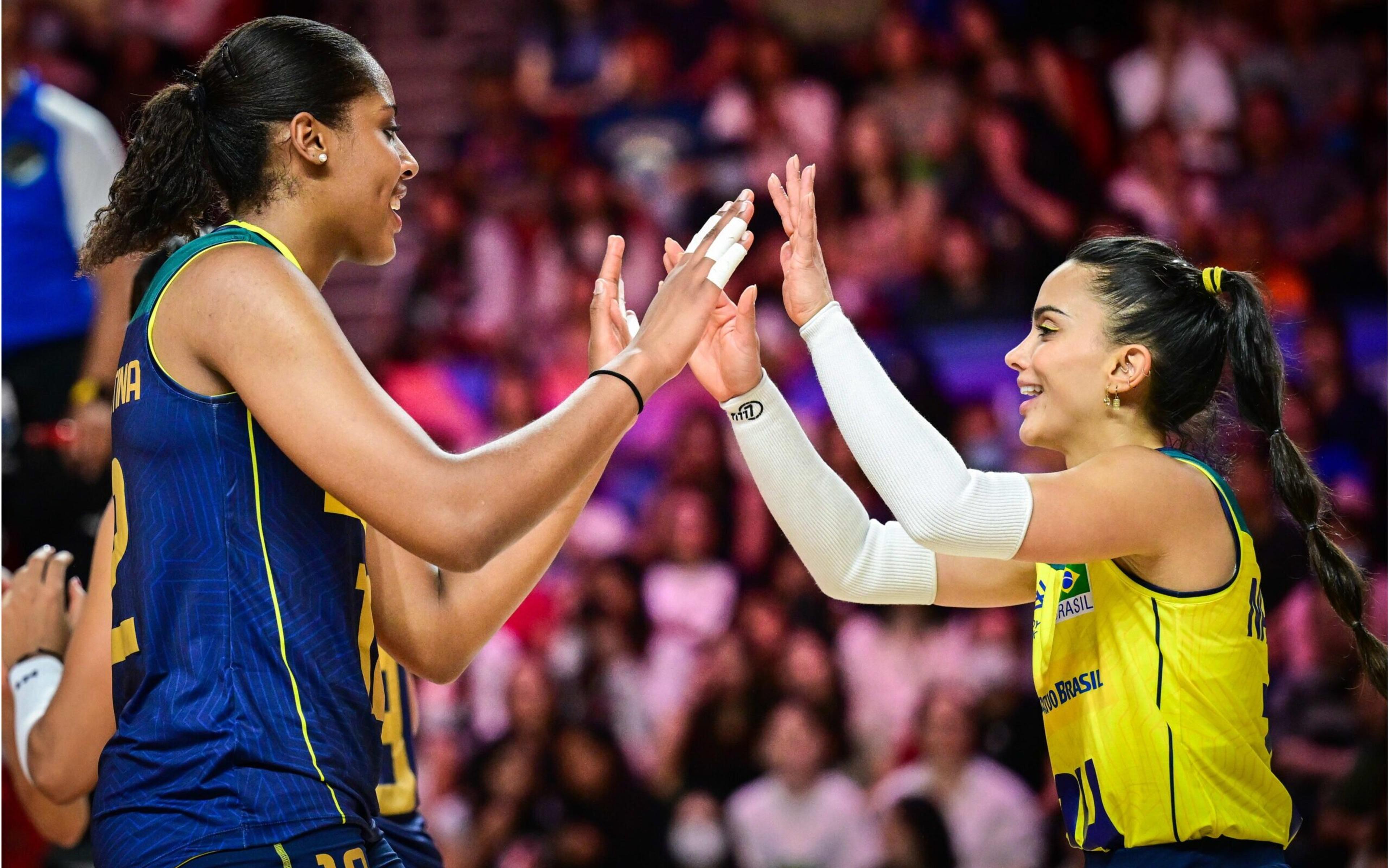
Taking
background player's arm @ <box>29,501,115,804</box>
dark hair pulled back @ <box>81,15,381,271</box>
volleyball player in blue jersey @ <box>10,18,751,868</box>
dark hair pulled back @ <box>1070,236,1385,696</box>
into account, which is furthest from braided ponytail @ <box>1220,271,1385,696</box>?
background player's arm @ <box>29,501,115,804</box>

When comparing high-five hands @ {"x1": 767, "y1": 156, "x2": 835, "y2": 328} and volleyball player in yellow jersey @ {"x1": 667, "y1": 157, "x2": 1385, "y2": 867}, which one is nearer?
volleyball player in yellow jersey @ {"x1": 667, "y1": 157, "x2": 1385, "y2": 867}

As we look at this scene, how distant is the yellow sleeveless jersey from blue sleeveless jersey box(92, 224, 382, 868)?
112cm

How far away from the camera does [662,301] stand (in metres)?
2.09

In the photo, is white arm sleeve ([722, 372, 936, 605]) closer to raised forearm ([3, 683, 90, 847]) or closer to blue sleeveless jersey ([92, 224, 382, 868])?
blue sleeveless jersey ([92, 224, 382, 868])

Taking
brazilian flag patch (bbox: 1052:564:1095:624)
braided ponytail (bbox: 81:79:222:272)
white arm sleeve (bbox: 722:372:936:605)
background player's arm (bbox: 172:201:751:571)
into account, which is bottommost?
brazilian flag patch (bbox: 1052:564:1095:624)

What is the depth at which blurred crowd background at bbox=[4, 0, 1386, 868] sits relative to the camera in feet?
16.7

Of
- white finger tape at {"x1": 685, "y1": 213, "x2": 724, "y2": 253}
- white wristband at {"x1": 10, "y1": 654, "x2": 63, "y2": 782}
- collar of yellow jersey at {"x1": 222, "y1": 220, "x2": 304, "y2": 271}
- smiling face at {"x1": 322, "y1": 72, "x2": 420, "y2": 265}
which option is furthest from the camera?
white wristband at {"x1": 10, "y1": 654, "x2": 63, "y2": 782}

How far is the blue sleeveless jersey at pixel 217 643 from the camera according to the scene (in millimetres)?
1736

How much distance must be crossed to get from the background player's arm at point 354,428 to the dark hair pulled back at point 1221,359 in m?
1.00

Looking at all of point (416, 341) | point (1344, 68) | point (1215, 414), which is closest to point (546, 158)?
point (416, 341)

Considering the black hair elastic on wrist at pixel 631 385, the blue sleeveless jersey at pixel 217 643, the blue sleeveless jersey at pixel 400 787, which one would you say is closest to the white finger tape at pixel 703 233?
the black hair elastic on wrist at pixel 631 385

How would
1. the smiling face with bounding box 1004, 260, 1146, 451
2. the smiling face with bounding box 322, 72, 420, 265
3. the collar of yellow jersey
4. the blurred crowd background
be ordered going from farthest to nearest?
the blurred crowd background
the smiling face with bounding box 1004, 260, 1146, 451
the smiling face with bounding box 322, 72, 420, 265
the collar of yellow jersey

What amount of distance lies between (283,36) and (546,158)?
18.9 ft

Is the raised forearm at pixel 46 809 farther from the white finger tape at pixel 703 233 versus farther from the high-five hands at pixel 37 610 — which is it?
the white finger tape at pixel 703 233
